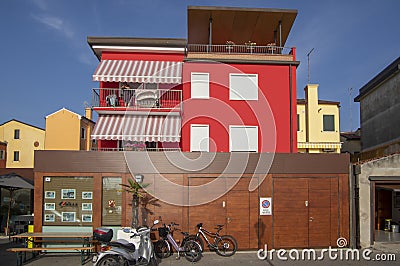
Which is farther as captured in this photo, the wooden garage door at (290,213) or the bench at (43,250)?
the wooden garage door at (290,213)

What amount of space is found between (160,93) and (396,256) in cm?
1380

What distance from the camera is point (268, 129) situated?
2089 cm

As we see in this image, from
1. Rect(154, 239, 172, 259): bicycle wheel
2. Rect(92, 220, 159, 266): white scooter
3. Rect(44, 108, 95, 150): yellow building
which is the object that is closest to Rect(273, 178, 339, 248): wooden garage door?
Rect(154, 239, 172, 259): bicycle wheel

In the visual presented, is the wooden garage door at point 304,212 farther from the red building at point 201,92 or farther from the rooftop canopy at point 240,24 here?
the rooftop canopy at point 240,24

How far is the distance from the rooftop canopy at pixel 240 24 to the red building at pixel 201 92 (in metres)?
0.06

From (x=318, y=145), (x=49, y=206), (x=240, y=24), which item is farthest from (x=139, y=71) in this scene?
(x=318, y=145)

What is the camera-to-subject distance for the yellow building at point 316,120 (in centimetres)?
3519

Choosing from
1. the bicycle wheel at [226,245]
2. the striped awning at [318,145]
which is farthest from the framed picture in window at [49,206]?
the striped awning at [318,145]

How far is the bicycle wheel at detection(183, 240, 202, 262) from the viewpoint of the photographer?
45.5 feet

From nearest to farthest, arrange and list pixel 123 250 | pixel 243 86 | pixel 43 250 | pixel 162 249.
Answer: pixel 123 250, pixel 43 250, pixel 162 249, pixel 243 86

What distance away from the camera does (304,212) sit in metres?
16.1

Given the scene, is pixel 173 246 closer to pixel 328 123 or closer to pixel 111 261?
pixel 111 261

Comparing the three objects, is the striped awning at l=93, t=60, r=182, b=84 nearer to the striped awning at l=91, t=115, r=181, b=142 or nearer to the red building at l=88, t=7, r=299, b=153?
the red building at l=88, t=7, r=299, b=153

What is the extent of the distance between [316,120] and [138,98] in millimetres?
20535
